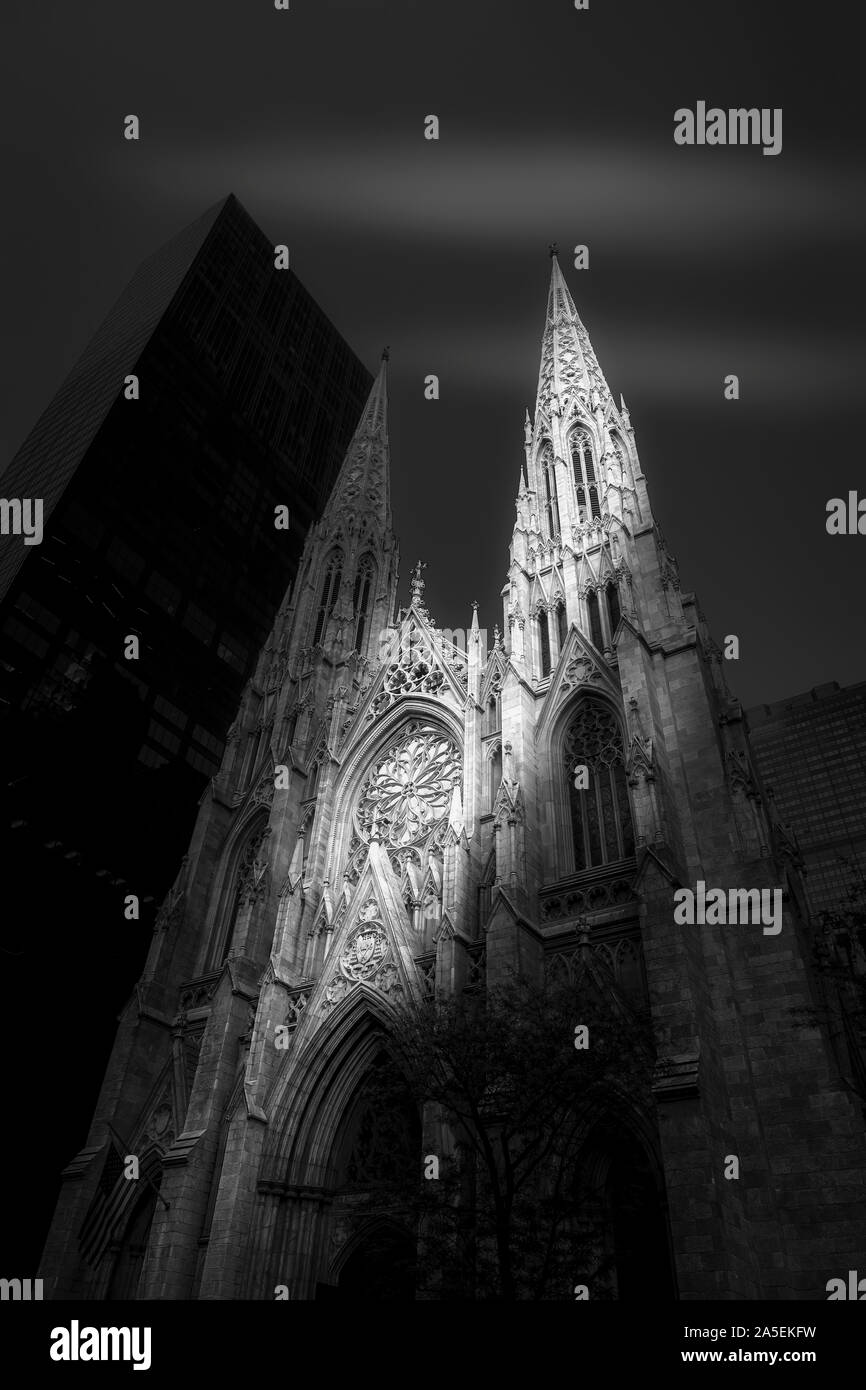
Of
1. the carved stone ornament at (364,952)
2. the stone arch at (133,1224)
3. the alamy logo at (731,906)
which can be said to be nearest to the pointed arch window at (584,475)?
the alamy logo at (731,906)

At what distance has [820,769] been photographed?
103625mm

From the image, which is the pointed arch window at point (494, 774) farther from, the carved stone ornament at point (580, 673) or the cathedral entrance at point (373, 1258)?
the cathedral entrance at point (373, 1258)

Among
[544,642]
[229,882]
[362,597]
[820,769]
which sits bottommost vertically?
[229,882]

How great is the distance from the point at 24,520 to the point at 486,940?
126 feet

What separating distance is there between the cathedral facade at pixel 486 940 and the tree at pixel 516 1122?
3.74ft

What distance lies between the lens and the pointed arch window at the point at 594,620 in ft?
88.2

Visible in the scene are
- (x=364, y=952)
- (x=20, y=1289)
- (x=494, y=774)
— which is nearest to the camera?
(x=364, y=952)

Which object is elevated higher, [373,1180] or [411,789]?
[411,789]

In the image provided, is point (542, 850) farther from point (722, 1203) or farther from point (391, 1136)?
point (722, 1203)

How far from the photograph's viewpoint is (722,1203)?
14.4 m

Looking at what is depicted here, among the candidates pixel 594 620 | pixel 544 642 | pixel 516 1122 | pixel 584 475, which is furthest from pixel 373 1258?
pixel 584 475

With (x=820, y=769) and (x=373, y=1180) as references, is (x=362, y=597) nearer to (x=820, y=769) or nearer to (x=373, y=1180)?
(x=373, y=1180)

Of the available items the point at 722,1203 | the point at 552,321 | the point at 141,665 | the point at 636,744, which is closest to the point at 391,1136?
the point at 722,1203
